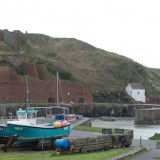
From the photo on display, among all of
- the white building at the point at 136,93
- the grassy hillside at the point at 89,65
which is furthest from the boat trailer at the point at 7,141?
the white building at the point at 136,93

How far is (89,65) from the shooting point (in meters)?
162

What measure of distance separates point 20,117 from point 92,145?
880 cm

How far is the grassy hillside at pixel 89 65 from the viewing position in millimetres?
133125

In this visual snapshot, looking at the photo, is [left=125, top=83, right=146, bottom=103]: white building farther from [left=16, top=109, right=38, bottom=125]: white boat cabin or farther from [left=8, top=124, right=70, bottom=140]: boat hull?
[left=8, top=124, right=70, bottom=140]: boat hull

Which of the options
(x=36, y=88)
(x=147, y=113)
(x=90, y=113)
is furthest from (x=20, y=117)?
(x=90, y=113)

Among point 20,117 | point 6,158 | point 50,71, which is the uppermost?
point 50,71

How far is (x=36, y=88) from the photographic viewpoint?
3981 inches

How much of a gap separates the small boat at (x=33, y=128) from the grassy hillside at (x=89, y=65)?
8189 cm

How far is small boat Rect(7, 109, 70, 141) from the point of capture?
3378cm

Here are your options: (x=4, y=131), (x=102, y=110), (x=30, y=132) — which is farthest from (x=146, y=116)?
(x=30, y=132)

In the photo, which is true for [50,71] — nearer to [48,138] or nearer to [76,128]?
[76,128]

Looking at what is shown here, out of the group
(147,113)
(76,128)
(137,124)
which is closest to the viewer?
(76,128)

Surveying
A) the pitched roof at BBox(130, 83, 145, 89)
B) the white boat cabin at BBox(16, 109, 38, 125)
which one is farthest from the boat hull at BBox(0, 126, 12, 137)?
the pitched roof at BBox(130, 83, 145, 89)

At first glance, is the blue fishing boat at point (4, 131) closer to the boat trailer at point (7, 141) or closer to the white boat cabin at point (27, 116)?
the boat trailer at point (7, 141)
